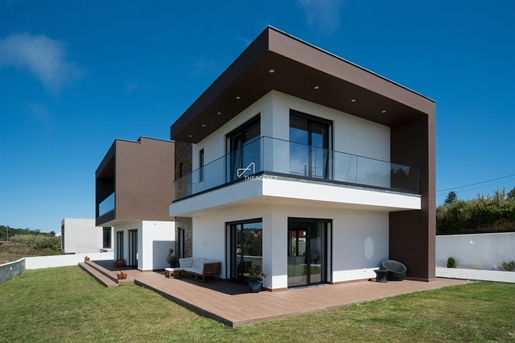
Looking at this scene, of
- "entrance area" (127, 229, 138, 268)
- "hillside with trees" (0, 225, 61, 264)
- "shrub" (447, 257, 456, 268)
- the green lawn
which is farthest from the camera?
"hillside with trees" (0, 225, 61, 264)

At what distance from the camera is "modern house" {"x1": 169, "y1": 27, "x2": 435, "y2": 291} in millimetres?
9141

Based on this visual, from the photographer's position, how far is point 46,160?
2577cm

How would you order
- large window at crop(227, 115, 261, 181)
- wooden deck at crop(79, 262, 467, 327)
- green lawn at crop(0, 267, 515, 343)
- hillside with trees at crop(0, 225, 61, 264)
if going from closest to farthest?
green lawn at crop(0, 267, 515, 343)
wooden deck at crop(79, 262, 467, 327)
large window at crop(227, 115, 261, 181)
hillside with trees at crop(0, 225, 61, 264)

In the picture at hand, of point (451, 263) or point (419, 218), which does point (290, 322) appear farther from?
point (451, 263)

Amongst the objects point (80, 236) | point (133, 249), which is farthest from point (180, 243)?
point (80, 236)

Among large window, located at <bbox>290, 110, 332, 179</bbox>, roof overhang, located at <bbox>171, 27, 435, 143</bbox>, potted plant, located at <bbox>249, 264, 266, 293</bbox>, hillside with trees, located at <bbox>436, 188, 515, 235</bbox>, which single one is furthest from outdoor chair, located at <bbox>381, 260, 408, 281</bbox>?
hillside with trees, located at <bbox>436, 188, 515, 235</bbox>

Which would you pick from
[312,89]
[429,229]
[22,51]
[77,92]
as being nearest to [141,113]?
[77,92]

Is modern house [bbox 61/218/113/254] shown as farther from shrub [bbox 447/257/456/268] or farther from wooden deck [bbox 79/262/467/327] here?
shrub [bbox 447/257/456/268]

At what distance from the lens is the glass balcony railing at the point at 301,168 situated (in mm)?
9102

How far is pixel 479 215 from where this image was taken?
61.3 ft

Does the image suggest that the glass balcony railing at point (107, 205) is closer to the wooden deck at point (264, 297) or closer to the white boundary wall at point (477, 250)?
the wooden deck at point (264, 297)

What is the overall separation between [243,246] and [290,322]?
5271mm

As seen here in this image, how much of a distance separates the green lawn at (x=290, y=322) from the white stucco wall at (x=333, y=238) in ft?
8.67

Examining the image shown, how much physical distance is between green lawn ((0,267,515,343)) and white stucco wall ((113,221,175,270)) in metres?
7.12
